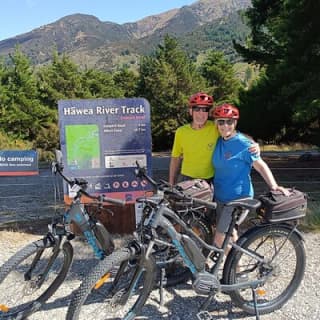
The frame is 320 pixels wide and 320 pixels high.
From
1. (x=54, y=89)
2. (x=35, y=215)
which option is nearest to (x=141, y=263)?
(x=35, y=215)

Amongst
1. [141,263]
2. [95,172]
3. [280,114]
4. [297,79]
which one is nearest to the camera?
[141,263]

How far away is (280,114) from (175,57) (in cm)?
2549

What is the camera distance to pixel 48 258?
3.51m

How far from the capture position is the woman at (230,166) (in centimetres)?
362

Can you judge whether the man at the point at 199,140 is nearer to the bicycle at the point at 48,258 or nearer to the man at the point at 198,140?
the man at the point at 198,140

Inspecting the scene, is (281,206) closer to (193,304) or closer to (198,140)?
(198,140)

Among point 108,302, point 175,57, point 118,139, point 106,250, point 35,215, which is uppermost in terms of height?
point 175,57

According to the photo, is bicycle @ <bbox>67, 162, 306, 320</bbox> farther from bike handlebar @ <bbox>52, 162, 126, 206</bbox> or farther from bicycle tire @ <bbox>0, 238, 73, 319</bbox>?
bicycle tire @ <bbox>0, 238, 73, 319</bbox>

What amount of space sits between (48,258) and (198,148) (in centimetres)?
162

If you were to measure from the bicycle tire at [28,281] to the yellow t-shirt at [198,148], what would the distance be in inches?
52.2

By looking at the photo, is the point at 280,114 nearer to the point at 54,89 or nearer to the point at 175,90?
the point at 175,90

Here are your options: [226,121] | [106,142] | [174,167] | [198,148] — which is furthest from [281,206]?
[106,142]

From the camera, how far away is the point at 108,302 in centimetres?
348

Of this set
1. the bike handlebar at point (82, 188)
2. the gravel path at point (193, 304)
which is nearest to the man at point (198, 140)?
the bike handlebar at point (82, 188)
